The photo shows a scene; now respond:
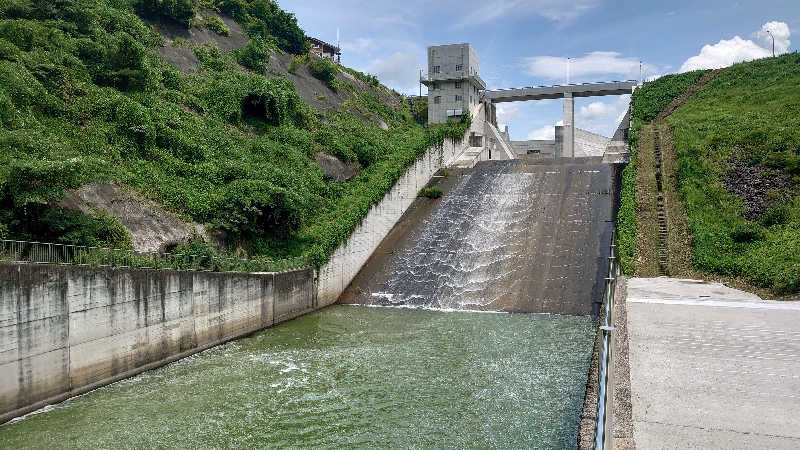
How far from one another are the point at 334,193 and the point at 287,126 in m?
6.84

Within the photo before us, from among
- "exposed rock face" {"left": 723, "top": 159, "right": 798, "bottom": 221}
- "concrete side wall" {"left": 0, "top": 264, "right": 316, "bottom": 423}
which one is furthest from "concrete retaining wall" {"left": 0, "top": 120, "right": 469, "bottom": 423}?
"exposed rock face" {"left": 723, "top": 159, "right": 798, "bottom": 221}

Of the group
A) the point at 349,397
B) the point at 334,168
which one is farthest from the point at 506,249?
the point at 349,397

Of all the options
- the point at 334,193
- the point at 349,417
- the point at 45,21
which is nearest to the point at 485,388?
the point at 349,417

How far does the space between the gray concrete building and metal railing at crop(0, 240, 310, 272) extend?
30.7 meters

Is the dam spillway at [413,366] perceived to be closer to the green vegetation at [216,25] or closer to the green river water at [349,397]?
the green river water at [349,397]

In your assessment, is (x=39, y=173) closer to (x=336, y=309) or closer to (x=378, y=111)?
(x=336, y=309)

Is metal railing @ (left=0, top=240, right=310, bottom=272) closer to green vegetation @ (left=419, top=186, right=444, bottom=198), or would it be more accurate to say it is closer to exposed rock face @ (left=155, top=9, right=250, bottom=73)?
green vegetation @ (left=419, top=186, right=444, bottom=198)

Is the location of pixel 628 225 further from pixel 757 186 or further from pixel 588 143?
pixel 588 143

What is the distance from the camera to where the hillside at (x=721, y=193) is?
20.4m

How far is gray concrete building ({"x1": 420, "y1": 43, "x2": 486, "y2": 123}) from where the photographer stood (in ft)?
154

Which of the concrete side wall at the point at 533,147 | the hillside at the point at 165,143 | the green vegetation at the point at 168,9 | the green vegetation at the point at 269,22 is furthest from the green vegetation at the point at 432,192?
the concrete side wall at the point at 533,147

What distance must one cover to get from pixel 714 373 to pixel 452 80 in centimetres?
4071

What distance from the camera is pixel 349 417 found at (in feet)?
38.7

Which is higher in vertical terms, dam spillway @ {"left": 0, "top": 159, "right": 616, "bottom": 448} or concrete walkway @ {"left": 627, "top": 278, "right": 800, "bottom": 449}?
concrete walkway @ {"left": 627, "top": 278, "right": 800, "bottom": 449}
